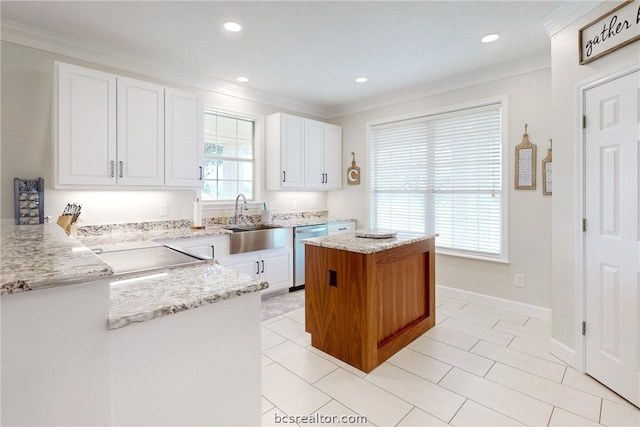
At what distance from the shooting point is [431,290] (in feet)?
10.1

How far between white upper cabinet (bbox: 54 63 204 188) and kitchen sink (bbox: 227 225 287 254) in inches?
27.2

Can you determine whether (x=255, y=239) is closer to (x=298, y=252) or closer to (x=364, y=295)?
(x=298, y=252)

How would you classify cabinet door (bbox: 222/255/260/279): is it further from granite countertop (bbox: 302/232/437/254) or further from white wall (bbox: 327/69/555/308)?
white wall (bbox: 327/69/555/308)

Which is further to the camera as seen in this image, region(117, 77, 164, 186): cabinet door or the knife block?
region(117, 77, 164, 186): cabinet door

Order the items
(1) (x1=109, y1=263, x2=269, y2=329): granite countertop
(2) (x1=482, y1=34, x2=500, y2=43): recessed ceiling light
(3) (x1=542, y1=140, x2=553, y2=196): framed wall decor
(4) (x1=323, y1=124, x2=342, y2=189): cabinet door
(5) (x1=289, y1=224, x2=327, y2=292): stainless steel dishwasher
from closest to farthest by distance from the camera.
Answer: (1) (x1=109, y1=263, x2=269, y2=329): granite countertop
(2) (x1=482, y1=34, x2=500, y2=43): recessed ceiling light
(3) (x1=542, y1=140, x2=553, y2=196): framed wall decor
(5) (x1=289, y1=224, x2=327, y2=292): stainless steel dishwasher
(4) (x1=323, y1=124, x2=342, y2=189): cabinet door

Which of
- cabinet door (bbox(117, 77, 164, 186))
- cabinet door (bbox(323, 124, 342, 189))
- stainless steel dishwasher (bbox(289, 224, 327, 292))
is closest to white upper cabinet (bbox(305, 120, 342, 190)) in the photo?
cabinet door (bbox(323, 124, 342, 189))

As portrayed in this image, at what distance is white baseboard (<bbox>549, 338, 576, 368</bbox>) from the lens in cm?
235

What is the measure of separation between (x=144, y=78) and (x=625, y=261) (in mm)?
4276

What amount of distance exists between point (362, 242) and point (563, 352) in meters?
1.71

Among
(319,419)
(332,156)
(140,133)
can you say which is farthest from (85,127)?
(332,156)

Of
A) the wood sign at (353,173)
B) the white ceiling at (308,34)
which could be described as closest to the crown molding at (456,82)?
the white ceiling at (308,34)

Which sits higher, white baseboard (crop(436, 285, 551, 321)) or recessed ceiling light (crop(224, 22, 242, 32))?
recessed ceiling light (crop(224, 22, 242, 32))

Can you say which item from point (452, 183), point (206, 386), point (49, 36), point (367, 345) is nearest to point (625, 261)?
point (367, 345)

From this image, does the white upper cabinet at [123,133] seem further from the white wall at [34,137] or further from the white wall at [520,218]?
the white wall at [520,218]
